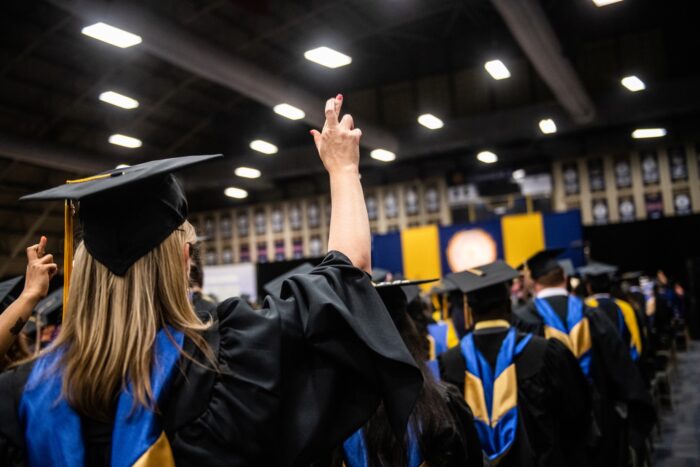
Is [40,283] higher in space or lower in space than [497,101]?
lower

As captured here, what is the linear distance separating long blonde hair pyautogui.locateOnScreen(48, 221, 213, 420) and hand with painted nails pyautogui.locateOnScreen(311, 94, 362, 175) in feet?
1.21

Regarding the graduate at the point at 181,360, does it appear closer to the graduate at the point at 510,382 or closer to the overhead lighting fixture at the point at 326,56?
the graduate at the point at 510,382

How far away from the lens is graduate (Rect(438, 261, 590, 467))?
2.84 m

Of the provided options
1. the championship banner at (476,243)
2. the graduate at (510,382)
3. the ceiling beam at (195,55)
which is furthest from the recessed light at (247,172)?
the graduate at (510,382)

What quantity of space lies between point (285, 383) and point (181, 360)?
20 cm

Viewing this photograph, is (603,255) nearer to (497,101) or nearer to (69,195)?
(497,101)

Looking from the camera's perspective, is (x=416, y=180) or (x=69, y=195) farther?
(x=416, y=180)

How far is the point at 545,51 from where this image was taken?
10.2 meters

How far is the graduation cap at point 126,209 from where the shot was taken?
120 centimetres

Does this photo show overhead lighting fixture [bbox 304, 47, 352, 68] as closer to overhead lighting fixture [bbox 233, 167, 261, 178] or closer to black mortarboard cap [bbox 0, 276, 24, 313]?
black mortarboard cap [bbox 0, 276, 24, 313]

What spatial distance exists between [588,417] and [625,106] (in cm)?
1174

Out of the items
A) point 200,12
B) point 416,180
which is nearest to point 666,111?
point 416,180

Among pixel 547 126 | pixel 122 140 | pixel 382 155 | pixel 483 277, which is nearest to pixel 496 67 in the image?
pixel 547 126

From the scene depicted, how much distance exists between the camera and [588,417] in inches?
135
